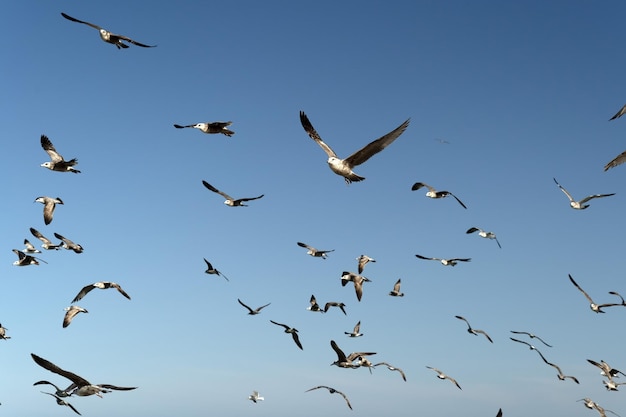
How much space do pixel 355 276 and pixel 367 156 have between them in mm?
18579

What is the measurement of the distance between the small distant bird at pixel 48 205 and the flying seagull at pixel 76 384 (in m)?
14.9

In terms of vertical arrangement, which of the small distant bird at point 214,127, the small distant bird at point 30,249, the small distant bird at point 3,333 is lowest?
the small distant bird at point 3,333

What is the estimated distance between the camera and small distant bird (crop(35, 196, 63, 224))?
3834 cm

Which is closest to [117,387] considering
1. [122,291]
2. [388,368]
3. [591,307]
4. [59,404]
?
[59,404]

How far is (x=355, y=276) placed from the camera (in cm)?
4184

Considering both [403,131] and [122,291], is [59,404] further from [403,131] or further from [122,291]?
[403,131]

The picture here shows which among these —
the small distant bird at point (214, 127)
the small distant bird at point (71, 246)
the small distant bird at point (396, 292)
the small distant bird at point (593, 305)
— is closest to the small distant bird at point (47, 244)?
the small distant bird at point (71, 246)

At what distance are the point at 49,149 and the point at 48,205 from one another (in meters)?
3.07

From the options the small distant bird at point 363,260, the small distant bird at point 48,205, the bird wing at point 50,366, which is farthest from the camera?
the small distant bird at point 363,260

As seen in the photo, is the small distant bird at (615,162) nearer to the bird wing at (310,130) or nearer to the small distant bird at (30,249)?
the bird wing at (310,130)

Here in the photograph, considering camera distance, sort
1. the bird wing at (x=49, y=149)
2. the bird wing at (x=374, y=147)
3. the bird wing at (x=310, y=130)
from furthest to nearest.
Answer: the bird wing at (x=49, y=149), the bird wing at (x=310, y=130), the bird wing at (x=374, y=147)

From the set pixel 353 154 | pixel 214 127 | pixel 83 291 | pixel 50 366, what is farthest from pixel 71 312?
pixel 353 154

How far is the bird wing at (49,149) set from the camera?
121 ft

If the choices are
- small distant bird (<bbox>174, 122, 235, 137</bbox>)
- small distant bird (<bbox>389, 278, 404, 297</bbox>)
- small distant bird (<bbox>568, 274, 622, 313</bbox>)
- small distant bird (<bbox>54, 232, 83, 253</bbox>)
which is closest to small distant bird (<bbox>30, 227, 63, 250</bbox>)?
small distant bird (<bbox>54, 232, 83, 253</bbox>)
